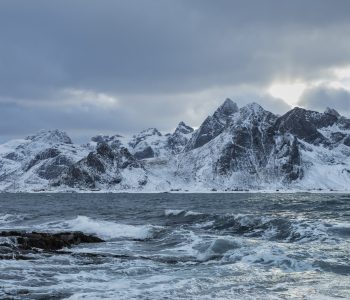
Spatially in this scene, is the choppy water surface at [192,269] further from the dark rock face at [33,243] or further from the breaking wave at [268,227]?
the dark rock face at [33,243]

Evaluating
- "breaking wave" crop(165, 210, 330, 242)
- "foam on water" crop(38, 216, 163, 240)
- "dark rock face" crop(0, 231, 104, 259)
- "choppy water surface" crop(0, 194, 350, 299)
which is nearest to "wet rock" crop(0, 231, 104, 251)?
"dark rock face" crop(0, 231, 104, 259)

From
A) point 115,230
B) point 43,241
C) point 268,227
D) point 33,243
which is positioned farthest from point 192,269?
point 115,230

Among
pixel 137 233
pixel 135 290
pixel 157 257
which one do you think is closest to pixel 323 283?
pixel 135 290

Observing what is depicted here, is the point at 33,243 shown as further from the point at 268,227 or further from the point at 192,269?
the point at 268,227

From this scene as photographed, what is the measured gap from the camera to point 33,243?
33938mm

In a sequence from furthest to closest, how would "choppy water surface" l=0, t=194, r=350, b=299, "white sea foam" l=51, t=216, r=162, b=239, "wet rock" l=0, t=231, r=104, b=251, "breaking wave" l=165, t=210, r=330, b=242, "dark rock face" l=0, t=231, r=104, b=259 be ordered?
"white sea foam" l=51, t=216, r=162, b=239
"breaking wave" l=165, t=210, r=330, b=242
"wet rock" l=0, t=231, r=104, b=251
"dark rock face" l=0, t=231, r=104, b=259
"choppy water surface" l=0, t=194, r=350, b=299

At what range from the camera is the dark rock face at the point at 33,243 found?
30223mm

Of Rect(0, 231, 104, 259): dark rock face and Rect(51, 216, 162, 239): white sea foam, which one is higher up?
Rect(0, 231, 104, 259): dark rock face

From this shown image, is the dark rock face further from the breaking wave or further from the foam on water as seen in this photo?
the breaking wave

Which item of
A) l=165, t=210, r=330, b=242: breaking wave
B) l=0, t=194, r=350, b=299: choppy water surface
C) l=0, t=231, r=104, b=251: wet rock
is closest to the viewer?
l=0, t=194, r=350, b=299: choppy water surface

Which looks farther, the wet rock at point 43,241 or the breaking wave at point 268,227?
the breaking wave at point 268,227

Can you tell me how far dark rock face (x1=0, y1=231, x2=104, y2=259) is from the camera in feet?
99.2

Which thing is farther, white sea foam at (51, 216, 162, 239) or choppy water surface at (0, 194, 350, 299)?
white sea foam at (51, 216, 162, 239)

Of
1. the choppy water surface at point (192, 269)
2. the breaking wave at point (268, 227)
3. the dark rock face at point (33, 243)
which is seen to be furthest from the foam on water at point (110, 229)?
the breaking wave at point (268, 227)
